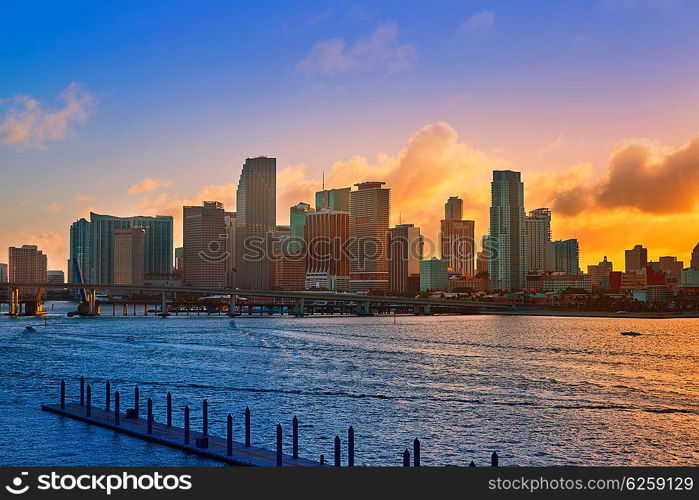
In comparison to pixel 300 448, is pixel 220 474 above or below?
above

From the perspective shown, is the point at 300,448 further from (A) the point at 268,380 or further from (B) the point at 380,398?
(A) the point at 268,380

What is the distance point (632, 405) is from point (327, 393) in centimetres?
2075

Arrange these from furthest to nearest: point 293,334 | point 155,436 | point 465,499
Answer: point 293,334 < point 155,436 < point 465,499

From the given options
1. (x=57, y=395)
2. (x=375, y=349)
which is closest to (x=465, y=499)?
(x=57, y=395)

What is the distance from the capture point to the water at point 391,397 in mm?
38656

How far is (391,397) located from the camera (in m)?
58.2

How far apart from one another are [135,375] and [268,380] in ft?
40.4

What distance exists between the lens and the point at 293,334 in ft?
475

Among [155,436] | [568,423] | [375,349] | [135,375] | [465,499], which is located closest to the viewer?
[465,499]

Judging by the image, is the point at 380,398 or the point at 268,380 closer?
the point at 380,398

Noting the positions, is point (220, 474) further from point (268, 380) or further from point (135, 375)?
point (135, 375)

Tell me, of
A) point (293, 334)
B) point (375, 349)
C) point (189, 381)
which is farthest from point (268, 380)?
point (293, 334)

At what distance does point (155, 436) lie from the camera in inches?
1458

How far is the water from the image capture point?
127 feet
